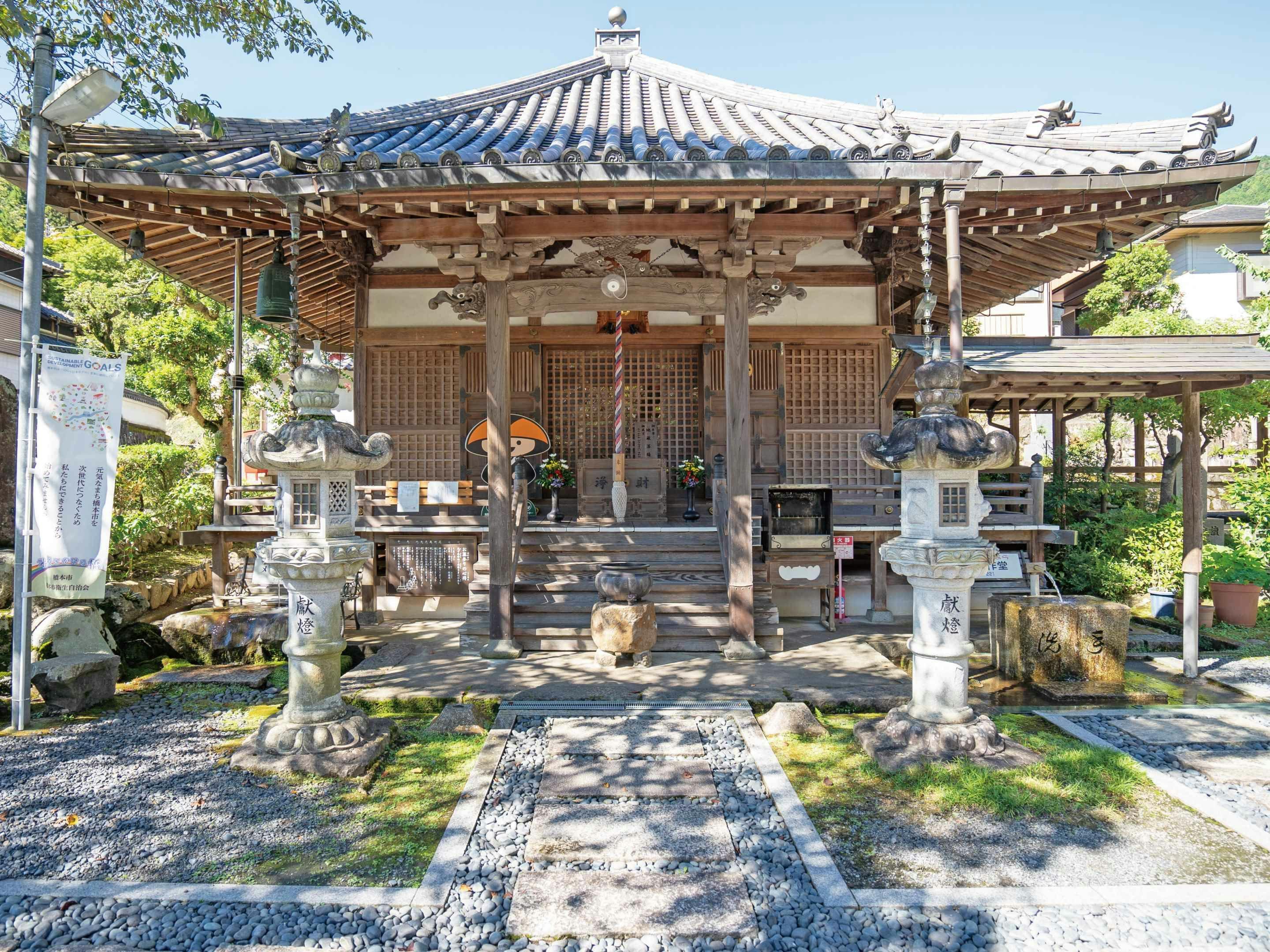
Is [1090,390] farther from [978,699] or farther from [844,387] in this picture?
[978,699]

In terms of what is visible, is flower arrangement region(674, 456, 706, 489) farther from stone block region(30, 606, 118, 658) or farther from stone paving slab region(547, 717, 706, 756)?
stone block region(30, 606, 118, 658)

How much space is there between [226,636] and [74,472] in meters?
2.58

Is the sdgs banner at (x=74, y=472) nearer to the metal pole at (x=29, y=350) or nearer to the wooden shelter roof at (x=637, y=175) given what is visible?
the metal pole at (x=29, y=350)

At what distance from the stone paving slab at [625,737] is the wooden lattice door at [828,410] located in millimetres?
5536

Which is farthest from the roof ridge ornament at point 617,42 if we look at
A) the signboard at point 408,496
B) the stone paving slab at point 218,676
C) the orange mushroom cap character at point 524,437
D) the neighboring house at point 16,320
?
the neighboring house at point 16,320

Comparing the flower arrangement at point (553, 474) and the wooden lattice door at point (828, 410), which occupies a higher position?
the wooden lattice door at point (828, 410)

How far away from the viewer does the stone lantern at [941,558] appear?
4832mm

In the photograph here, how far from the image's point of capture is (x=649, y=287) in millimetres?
7785

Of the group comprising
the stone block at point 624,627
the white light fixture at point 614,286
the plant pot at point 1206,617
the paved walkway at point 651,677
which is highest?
the white light fixture at point 614,286

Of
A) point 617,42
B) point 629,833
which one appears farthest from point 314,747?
point 617,42

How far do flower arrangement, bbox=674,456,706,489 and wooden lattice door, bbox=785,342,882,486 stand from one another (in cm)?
129

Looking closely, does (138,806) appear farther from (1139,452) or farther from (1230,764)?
(1139,452)

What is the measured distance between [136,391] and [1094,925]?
2268 cm

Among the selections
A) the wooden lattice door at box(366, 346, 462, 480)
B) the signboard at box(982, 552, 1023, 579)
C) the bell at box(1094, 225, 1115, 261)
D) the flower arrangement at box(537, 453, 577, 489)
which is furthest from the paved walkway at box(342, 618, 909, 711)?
the bell at box(1094, 225, 1115, 261)
